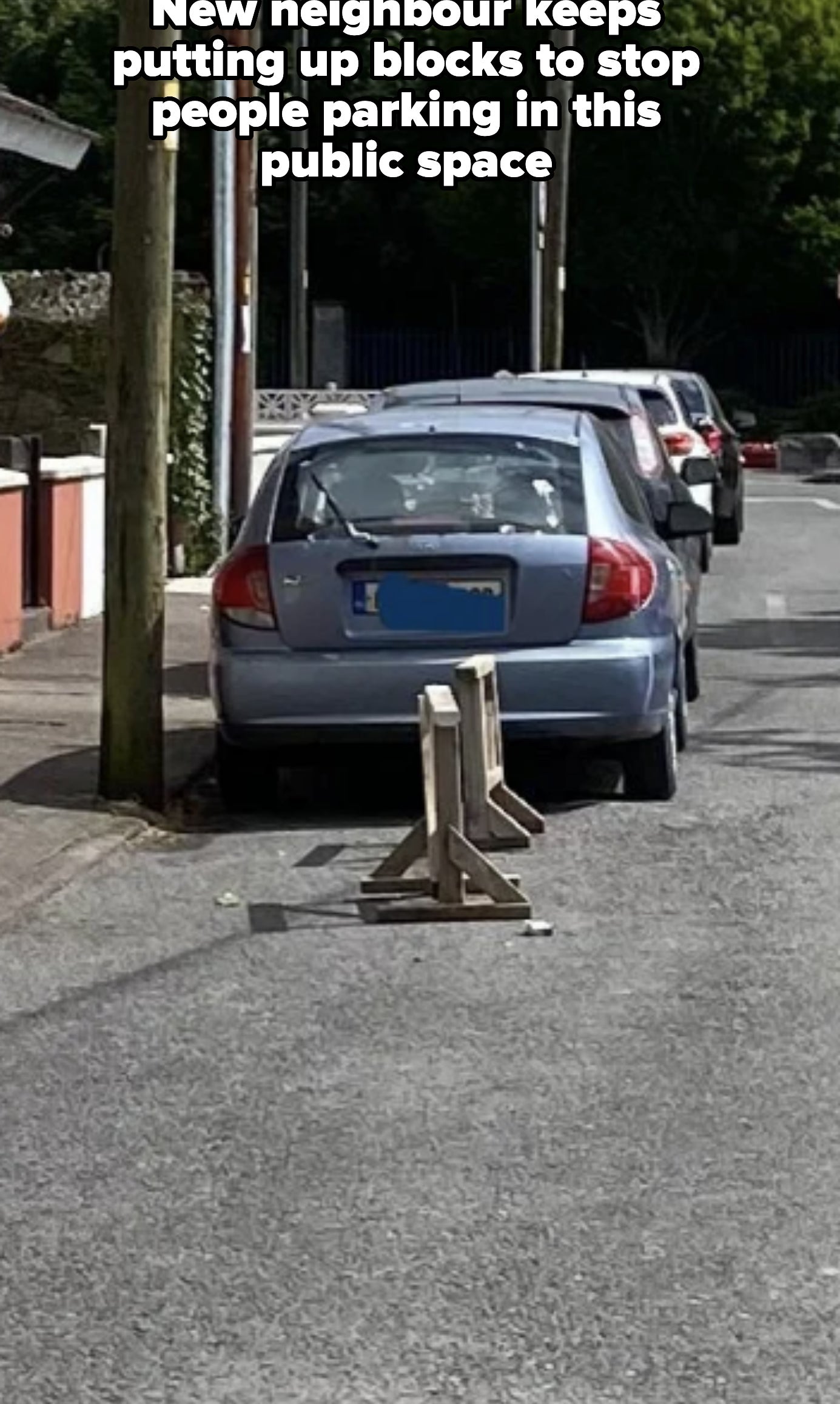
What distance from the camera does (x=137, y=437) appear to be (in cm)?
1048

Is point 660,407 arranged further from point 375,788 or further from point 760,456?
point 760,456

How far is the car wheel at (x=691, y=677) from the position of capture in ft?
46.0

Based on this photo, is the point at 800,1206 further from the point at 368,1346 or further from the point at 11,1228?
the point at 11,1228

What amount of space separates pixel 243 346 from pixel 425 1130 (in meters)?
14.9

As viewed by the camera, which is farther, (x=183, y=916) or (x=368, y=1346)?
(x=183, y=916)

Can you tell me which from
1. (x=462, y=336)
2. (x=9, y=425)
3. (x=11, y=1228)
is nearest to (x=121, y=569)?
(x=11, y=1228)

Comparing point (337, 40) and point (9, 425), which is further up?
point (337, 40)

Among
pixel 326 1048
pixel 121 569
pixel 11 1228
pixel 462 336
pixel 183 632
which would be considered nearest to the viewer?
pixel 11 1228

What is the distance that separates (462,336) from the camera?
56000 millimetres

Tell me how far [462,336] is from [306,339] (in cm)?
622

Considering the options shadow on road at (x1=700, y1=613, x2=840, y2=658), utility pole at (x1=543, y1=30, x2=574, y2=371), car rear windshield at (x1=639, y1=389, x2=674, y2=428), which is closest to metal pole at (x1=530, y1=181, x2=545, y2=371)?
utility pole at (x1=543, y1=30, x2=574, y2=371)

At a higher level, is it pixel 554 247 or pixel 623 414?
pixel 554 247

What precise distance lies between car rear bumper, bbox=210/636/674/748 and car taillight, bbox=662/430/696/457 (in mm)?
10433

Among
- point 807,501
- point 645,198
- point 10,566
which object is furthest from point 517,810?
point 645,198
